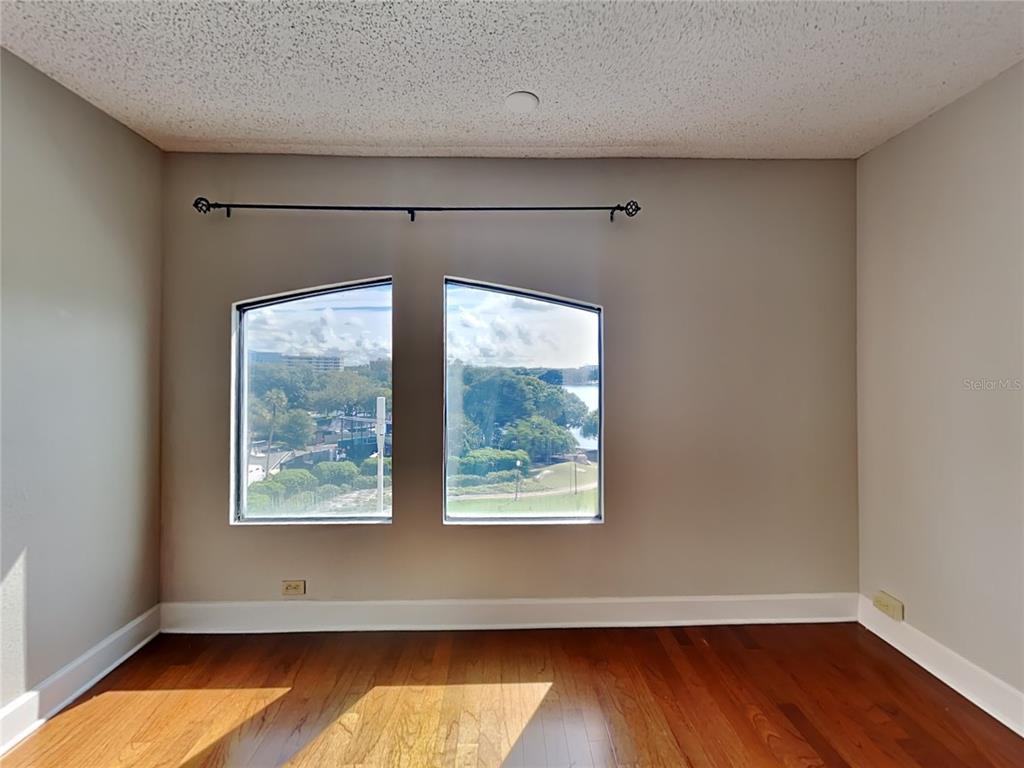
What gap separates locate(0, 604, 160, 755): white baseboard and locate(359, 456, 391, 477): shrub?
1.20 metres

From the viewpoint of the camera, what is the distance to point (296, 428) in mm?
2732

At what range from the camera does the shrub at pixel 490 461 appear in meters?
2.76

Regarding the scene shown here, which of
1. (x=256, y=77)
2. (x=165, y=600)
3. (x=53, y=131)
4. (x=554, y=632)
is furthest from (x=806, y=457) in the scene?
(x=53, y=131)

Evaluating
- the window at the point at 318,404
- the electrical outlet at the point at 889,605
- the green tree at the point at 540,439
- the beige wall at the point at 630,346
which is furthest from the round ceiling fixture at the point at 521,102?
the electrical outlet at the point at 889,605

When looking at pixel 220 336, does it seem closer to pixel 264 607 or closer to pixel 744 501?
pixel 264 607

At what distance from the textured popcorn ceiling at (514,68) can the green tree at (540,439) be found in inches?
55.6

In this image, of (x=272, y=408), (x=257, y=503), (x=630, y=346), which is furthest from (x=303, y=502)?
(x=630, y=346)

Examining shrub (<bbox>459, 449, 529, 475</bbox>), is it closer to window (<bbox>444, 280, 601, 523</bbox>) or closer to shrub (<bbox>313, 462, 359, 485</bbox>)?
window (<bbox>444, 280, 601, 523</bbox>)

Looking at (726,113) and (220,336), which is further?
(220,336)

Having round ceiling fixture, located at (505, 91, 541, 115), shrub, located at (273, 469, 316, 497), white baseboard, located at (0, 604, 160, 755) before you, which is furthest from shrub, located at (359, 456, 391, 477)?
round ceiling fixture, located at (505, 91, 541, 115)

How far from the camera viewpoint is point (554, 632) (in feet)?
8.62

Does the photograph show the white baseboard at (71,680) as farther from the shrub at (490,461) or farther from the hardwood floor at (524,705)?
the shrub at (490,461)

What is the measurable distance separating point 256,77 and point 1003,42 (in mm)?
2672

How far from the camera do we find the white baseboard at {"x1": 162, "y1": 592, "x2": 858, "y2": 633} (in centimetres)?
262
